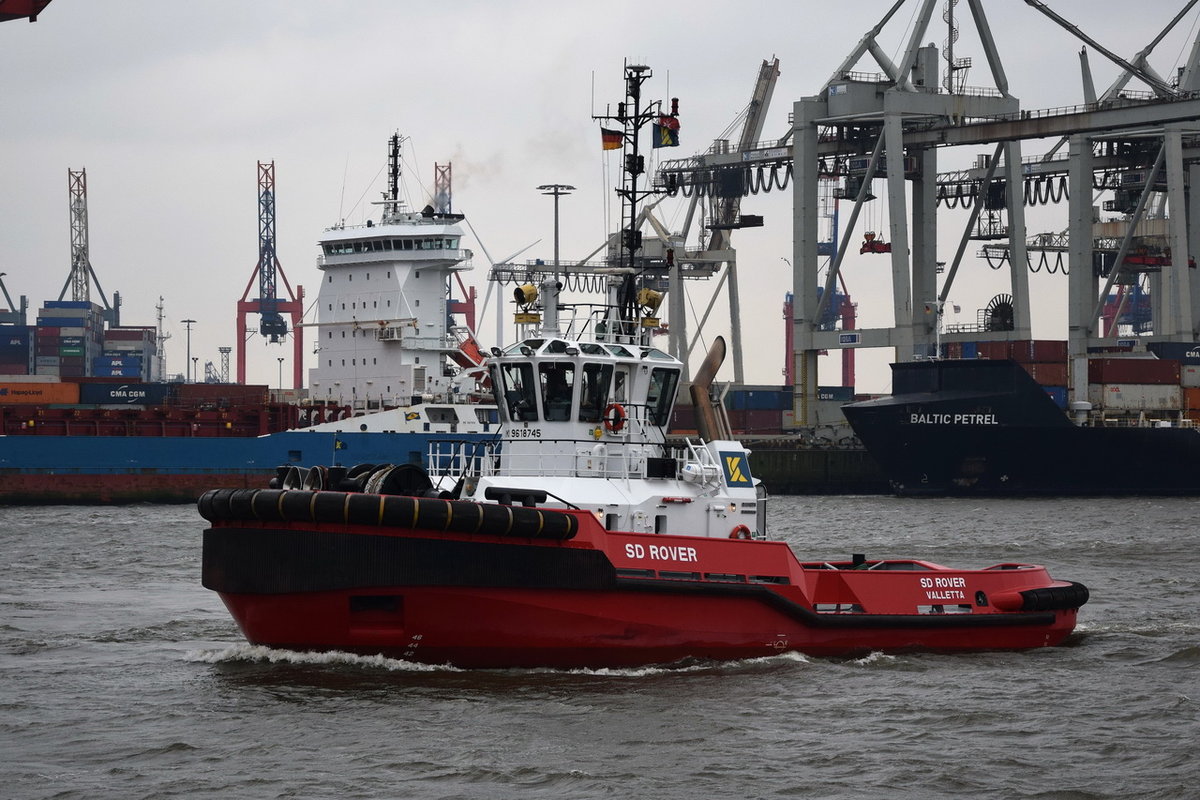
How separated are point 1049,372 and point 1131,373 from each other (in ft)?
8.63

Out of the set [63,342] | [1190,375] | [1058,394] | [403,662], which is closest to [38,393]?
[1058,394]

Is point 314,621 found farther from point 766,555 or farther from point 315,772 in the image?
point 766,555

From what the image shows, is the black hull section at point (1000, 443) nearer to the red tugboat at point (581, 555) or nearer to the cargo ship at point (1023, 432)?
the cargo ship at point (1023, 432)

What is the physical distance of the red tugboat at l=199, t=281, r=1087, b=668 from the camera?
42.2 ft

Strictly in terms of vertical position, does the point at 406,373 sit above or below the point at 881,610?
above

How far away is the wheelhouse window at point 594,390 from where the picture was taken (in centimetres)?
1480

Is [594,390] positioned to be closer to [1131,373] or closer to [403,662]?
[403,662]

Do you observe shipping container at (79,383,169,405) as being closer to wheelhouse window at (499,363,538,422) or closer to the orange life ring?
wheelhouse window at (499,363,538,422)

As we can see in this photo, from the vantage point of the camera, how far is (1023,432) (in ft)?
150

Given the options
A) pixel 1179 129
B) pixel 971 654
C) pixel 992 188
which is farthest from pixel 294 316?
pixel 971 654

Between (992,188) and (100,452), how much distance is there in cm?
3462

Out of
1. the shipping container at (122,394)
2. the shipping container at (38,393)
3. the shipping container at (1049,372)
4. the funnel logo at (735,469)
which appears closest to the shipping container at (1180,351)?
the shipping container at (1049,372)

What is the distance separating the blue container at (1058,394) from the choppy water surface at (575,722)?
31.8 meters

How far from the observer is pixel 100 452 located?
40250 mm
